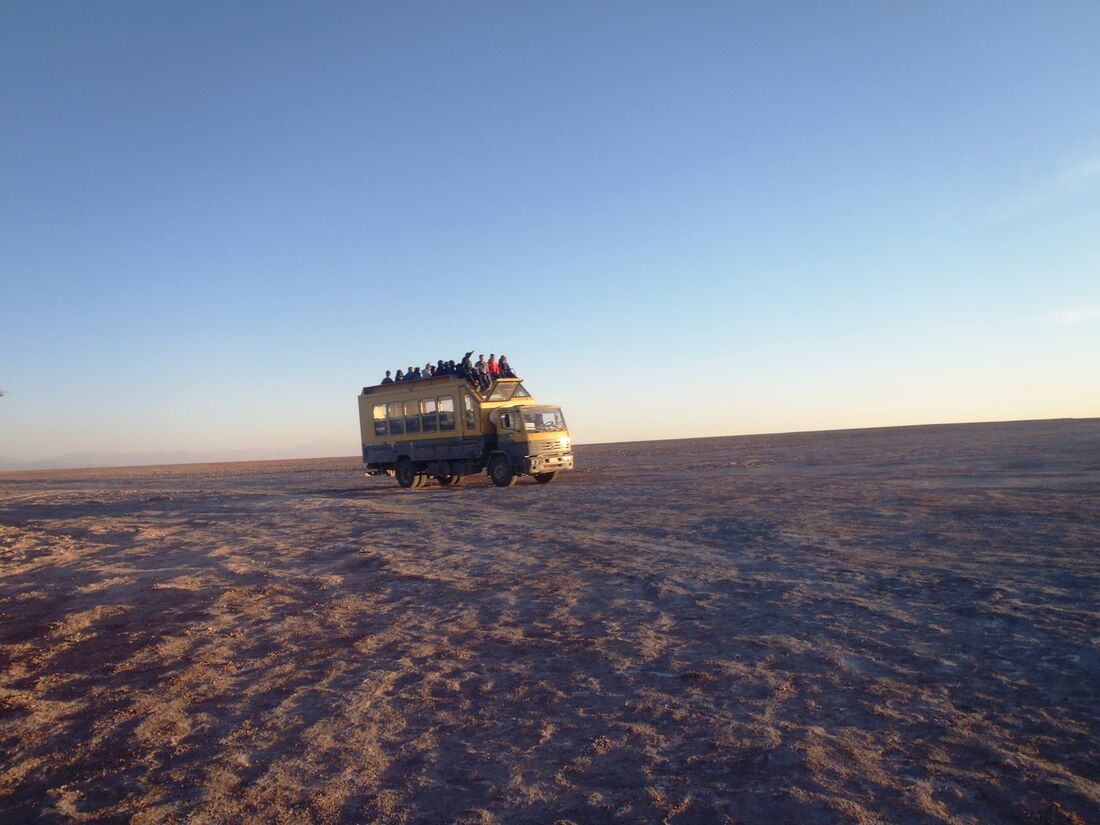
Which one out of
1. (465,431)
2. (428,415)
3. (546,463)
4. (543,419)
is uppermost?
(428,415)

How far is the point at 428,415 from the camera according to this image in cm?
2595

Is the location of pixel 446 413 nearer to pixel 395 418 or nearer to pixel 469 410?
pixel 469 410

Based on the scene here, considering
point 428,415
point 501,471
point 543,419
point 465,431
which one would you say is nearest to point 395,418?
point 428,415

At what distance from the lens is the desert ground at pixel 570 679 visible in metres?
3.90

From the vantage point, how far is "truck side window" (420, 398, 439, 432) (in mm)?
25781

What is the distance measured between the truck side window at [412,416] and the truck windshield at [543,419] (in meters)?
4.02

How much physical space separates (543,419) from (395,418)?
546 centimetres

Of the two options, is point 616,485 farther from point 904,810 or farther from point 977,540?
point 904,810

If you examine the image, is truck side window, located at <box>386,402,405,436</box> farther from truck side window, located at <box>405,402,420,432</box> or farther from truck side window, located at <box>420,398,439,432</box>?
Result: truck side window, located at <box>420,398,439,432</box>

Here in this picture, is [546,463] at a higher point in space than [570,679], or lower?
higher

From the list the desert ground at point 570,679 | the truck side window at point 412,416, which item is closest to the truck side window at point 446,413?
the truck side window at point 412,416

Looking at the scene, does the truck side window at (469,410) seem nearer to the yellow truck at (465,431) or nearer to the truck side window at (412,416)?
the yellow truck at (465,431)

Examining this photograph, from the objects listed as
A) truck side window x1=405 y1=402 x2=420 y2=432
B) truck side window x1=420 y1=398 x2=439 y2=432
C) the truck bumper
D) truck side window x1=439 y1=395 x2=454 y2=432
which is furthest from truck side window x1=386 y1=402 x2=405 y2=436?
the truck bumper

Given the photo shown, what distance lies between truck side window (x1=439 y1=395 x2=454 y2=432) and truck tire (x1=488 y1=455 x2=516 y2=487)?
180 cm
